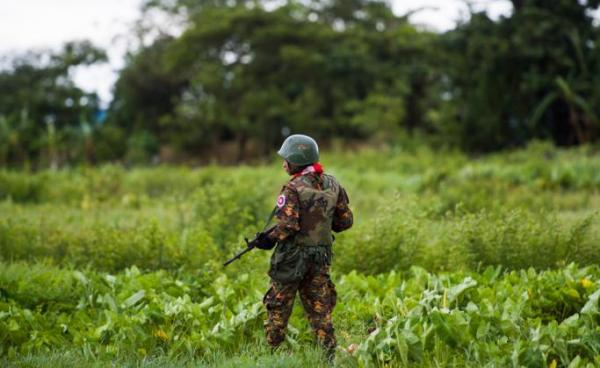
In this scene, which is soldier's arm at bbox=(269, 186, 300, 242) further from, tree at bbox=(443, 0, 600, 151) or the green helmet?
tree at bbox=(443, 0, 600, 151)

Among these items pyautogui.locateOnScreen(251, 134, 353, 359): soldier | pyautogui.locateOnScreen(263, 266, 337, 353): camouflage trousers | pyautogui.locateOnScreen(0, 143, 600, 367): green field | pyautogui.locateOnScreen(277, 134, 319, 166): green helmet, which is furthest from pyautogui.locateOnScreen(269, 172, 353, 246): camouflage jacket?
pyautogui.locateOnScreen(0, 143, 600, 367): green field

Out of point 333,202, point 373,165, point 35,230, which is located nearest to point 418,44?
point 373,165

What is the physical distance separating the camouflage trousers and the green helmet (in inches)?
30.1

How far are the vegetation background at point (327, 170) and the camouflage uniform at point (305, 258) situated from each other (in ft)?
0.75

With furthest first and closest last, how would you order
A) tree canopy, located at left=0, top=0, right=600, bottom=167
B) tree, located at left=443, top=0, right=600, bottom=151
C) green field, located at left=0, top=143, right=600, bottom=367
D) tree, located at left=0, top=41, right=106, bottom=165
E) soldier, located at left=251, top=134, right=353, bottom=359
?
tree, located at left=0, top=41, right=106, bottom=165 < tree canopy, located at left=0, top=0, right=600, bottom=167 < tree, located at left=443, top=0, right=600, bottom=151 < soldier, located at left=251, top=134, right=353, bottom=359 < green field, located at left=0, top=143, right=600, bottom=367

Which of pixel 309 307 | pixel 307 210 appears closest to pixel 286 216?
pixel 307 210

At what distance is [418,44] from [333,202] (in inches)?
1081

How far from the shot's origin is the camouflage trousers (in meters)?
5.29

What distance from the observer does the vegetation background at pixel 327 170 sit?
5348mm

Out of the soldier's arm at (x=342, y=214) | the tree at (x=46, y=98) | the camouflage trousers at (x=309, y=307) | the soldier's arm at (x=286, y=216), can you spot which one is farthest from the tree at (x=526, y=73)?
the soldier's arm at (x=286, y=216)

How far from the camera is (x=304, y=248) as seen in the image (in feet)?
17.3

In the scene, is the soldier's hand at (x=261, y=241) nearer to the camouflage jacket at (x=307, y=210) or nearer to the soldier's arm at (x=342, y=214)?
the camouflage jacket at (x=307, y=210)

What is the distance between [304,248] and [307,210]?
0.87ft

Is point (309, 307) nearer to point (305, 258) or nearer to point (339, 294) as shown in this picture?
point (305, 258)
